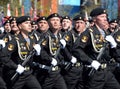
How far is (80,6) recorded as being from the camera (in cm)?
3938

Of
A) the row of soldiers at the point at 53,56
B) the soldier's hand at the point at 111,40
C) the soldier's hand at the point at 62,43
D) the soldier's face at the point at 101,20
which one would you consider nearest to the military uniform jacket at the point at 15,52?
the row of soldiers at the point at 53,56

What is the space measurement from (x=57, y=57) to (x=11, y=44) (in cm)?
119

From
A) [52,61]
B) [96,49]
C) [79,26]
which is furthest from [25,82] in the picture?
[79,26]

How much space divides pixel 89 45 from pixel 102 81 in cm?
76

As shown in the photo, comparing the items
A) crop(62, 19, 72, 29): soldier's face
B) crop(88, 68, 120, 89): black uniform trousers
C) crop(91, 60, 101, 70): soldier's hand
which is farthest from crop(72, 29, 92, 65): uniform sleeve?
crop(62, 19, 72, 29): soldier's face

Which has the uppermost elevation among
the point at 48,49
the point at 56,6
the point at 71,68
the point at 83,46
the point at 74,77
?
the point at 83,46

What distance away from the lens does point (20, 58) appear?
27.6 ft

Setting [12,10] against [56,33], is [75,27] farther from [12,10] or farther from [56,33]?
[12,10]

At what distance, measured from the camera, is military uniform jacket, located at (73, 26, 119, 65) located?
8273 millimetres

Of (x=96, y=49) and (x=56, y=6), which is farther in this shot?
(x=56, y=6)

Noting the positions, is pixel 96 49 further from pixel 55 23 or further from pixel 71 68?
pixel 71 68

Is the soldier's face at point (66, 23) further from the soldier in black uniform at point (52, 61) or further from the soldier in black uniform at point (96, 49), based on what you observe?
the soldier in black uniform at point (96, 49)

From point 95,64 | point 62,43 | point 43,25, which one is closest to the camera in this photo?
point 95,64

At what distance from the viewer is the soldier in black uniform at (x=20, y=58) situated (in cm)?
838
